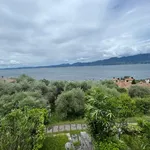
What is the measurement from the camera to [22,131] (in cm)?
1008

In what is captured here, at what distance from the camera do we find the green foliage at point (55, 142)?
12.5 metres

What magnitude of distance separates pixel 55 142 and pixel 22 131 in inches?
139

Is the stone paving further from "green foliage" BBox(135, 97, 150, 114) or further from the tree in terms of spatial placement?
"green foliage" BBox(135, 97, 150, 114)

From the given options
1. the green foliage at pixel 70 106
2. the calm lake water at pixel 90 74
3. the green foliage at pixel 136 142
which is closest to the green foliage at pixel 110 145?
the green foliage at pixel 136 142

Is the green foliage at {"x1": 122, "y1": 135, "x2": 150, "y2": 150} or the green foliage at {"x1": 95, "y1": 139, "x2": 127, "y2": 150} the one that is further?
the green foliage at {"x1": 122, "y1": 135, "x2": 150, "y2": 150}

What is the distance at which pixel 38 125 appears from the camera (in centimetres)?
1173

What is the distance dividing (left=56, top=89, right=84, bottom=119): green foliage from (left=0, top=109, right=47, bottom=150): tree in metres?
8.58

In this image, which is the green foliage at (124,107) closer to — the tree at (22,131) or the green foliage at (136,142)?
Answer: the green foliage at (136,142)

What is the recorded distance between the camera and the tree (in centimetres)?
900

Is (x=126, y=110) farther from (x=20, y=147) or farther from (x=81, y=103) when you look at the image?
(x=81, y=103)

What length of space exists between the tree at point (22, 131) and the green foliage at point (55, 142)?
1136 millimetres

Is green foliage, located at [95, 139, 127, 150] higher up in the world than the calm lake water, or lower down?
higher up

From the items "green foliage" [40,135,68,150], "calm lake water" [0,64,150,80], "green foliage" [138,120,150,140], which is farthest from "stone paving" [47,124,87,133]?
"calm lake water" [0,64,150,80]

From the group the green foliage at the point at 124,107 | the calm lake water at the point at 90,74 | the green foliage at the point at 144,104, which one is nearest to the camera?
the green foliage at the point at 124,107
